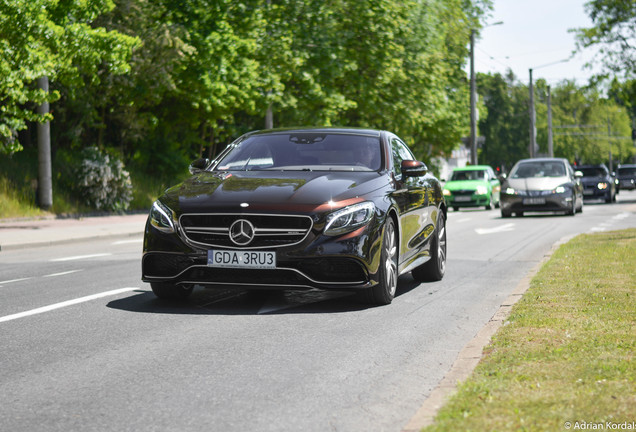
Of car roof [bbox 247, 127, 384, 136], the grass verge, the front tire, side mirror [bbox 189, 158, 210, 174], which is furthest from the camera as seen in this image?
car roof [bbox 247, 127, 384, 136]

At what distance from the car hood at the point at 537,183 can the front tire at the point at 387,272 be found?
19.2 m

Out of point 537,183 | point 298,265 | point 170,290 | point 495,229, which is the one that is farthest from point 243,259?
point 537,183

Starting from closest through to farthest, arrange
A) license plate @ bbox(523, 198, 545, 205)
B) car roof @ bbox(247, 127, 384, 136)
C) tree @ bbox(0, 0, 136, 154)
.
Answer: car roof @ bbox(247, 127, 384, 136) → tree @ bbox(0, 0, 136, 154) → license plate @ bbox(523, 198, 545, 205)

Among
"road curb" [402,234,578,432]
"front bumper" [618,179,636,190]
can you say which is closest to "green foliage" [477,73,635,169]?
"front bumper" [618,179,636,190]

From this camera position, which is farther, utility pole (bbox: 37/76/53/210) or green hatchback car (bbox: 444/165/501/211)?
green hatchback car (bbox: 444/165/501/211)

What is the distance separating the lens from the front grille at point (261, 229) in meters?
8.00

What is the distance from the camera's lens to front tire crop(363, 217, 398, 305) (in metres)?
8.52

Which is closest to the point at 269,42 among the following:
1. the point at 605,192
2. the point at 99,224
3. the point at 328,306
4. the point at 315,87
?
the point at 315,87

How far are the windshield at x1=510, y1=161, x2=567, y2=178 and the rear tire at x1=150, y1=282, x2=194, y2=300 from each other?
2032 cm

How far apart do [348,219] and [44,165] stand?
20.4 m

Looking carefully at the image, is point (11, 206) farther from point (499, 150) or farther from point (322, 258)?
point (499, 150)

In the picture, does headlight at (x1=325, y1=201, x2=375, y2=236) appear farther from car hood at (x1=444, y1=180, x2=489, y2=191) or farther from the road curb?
car hood at (x1=444, y1=180, x2=489, y2=191)

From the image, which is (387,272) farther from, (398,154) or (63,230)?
(63,230)

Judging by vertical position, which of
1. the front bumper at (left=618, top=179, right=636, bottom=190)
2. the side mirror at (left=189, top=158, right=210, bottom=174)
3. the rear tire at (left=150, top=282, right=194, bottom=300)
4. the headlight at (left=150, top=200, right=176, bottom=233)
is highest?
the side mirror at (left=189, top=158, right=210, bottom=174)
